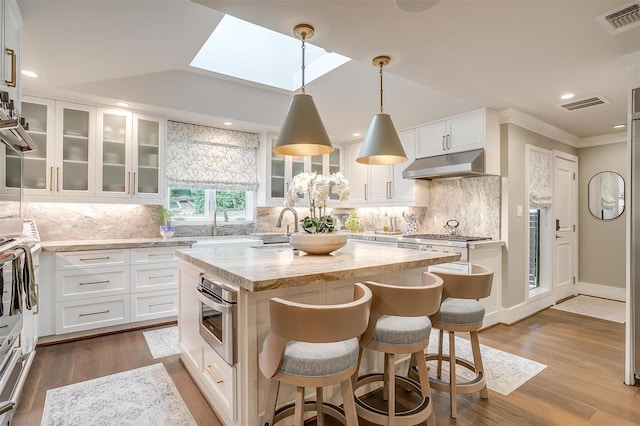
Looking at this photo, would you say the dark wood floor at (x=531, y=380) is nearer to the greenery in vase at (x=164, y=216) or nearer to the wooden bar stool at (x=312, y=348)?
the wooden bar stool at (x=312, y=348)

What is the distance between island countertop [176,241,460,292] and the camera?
156 cm

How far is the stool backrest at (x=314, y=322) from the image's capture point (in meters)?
1.33

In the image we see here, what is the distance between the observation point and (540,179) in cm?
435

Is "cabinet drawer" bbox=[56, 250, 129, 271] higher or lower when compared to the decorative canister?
lower

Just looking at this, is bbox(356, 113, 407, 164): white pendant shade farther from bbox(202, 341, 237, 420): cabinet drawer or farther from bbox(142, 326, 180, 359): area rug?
bbox(142, 326, 180, 359): area rug

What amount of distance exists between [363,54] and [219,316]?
80.5 inches

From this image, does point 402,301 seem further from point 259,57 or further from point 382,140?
point 259,57

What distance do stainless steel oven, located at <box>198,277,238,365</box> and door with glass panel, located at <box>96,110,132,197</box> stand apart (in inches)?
89.7

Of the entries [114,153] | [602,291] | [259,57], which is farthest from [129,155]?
[602,291]

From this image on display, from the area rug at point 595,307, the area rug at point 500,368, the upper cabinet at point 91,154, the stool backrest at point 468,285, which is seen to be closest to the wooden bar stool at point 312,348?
the stool backrest at point 468,285

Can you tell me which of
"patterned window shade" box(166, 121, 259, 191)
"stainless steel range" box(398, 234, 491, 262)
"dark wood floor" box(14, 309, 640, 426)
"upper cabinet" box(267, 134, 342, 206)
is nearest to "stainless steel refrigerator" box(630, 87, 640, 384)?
"dark wood floor" box(14, 309, 640, 426)

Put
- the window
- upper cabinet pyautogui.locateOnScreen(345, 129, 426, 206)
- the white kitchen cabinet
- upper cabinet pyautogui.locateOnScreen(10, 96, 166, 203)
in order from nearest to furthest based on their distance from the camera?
upper cabinet pyautogui.locateOnScreen(10, 96, 166, 203), the white kitchen cabinet, the window, upper cabinet pyautogui.locateOnScreen(345, 129, 426, 206)

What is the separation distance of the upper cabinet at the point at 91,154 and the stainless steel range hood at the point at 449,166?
10.4 ft

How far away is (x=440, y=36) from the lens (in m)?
2.18
